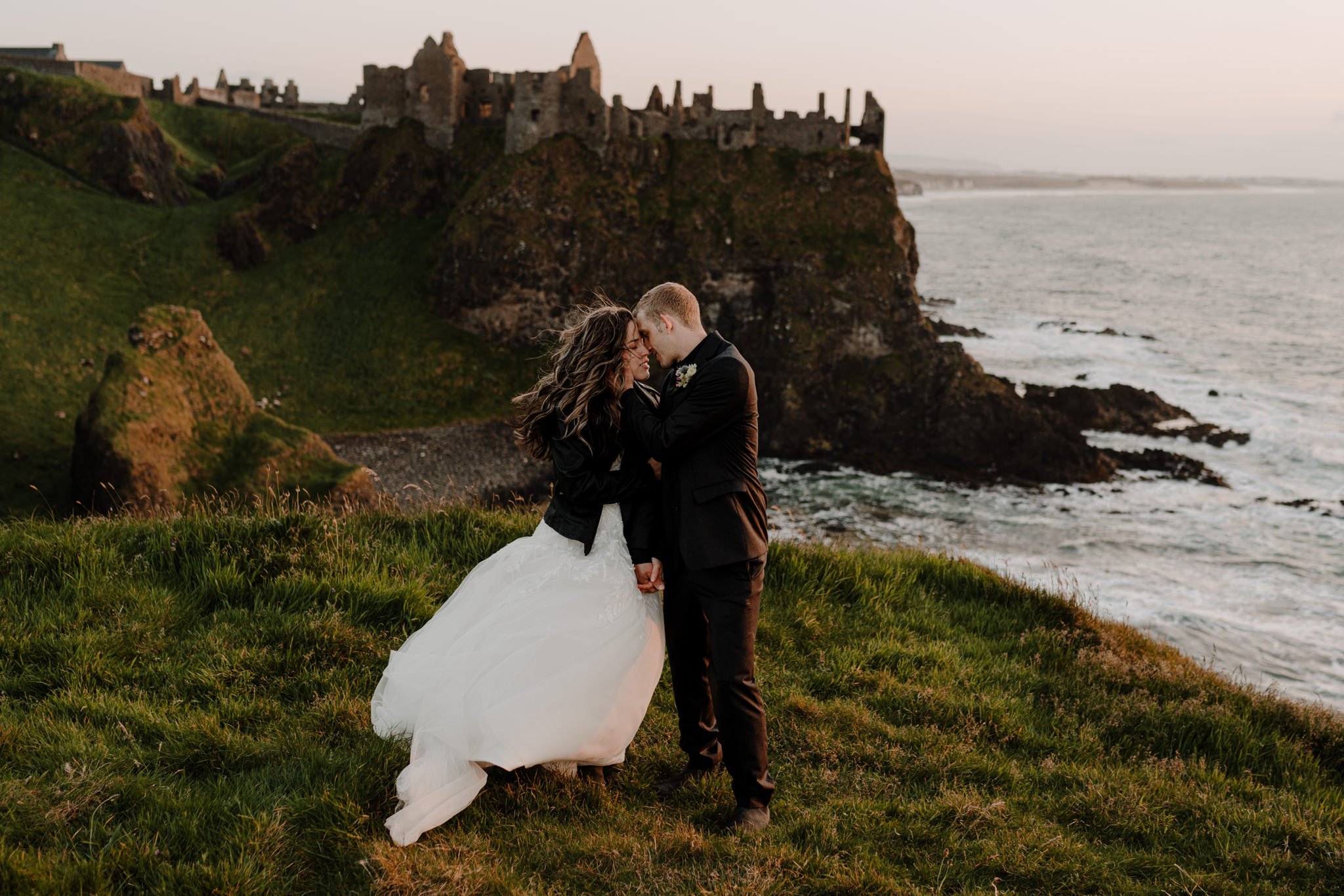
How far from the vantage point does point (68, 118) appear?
2172 inches

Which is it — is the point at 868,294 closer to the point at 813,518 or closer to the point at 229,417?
the point at 813,518

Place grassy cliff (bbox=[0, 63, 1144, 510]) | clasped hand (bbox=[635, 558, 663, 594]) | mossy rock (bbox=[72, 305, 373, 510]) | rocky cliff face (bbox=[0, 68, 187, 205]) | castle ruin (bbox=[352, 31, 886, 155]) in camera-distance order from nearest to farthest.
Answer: clasped hand (bbox=[635, 558, 663, 594])
mossy rock (bbox=[72, 305, 373, 510])
grassy cliff (bbox=[0, 63, 1144, 510])
castle ruin (bbox=[352, 31, 886, 155])
rocky cliff face (bbox=[0, 68, 187, 205])

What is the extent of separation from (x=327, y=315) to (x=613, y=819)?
159ft

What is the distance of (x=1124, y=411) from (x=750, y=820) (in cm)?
4629

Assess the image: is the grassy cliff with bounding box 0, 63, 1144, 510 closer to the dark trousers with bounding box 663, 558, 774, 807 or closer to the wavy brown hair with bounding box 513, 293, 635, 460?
the dark trousers with bounding box 663, 558, 774, 807

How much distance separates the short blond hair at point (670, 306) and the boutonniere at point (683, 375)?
31cm

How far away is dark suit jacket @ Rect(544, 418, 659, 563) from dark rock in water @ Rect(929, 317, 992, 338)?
63569 millimetres

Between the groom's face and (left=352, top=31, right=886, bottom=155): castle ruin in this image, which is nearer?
the groom's face

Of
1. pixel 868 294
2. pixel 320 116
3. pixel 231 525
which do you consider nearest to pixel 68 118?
pixel 320 116

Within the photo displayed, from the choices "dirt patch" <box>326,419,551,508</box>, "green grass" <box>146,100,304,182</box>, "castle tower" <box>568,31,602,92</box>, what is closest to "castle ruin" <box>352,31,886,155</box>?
"castle tower" <box>568,31,602,92</box>

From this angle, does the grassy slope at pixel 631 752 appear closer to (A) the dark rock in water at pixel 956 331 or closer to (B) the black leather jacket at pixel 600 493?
(B) the black leather jacket at pixel 600 493

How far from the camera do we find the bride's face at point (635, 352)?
594cm

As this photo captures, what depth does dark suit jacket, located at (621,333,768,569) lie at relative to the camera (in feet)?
18.5

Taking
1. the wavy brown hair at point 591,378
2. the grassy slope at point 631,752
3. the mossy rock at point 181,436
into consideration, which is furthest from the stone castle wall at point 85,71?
the wavy brown hair at point 591,378
